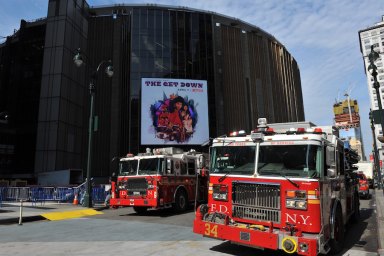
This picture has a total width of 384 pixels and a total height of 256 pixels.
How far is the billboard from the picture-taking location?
38.4 meters

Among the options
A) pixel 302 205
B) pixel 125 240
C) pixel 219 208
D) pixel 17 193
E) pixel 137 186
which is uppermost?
pixel 137 186

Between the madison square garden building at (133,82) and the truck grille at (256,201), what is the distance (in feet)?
89.9

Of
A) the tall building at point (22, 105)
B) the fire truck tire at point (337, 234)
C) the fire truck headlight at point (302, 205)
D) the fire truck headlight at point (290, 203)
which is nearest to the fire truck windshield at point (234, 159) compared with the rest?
the fire truck headlight at point (290, 203)

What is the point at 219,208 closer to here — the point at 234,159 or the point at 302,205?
the point at 234,159


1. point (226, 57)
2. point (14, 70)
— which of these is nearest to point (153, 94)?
point (226, 57)

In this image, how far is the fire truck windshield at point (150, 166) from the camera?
48.3ft

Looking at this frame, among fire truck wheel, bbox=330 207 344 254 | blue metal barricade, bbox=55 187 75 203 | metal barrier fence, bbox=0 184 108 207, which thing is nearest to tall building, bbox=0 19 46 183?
metal barrier fence, bbox=0 184 108 207

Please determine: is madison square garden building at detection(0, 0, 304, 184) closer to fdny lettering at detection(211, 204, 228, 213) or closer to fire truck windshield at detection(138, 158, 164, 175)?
fire truck windshield at detection(138, 158, 164, 175)

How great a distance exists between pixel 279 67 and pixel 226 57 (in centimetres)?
1339

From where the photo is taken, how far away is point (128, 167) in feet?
50.3

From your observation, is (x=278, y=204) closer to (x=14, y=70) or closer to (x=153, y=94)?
(x=153, y=94)

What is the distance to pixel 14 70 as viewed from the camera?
1700 inches

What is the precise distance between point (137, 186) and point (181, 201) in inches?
97.5

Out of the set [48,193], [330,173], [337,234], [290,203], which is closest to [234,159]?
[290,203]
